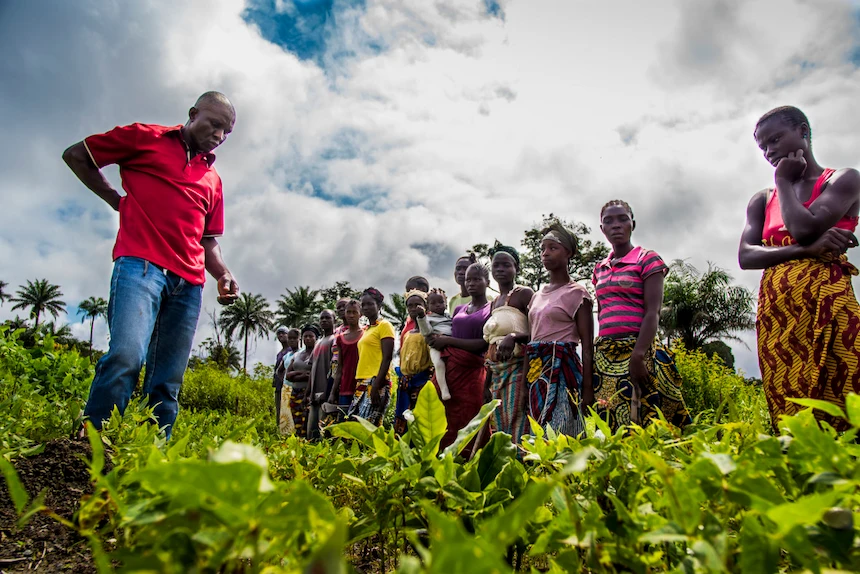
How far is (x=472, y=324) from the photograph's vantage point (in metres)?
5.12

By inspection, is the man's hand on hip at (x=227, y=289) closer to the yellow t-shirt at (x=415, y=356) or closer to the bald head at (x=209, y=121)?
the bald head at (x=209, y=121)

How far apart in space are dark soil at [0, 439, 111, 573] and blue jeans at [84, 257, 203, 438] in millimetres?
323

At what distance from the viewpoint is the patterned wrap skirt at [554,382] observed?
3629 millimetres

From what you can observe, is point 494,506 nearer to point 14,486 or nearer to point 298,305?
point 14,486

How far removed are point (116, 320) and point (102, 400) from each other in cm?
36

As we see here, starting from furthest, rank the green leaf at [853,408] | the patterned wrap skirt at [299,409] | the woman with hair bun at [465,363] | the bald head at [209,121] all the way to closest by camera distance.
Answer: the patterned wrap skirt at [299,409] → the woman with hair bun at [465,363] → the bald head at [209,121] → the green leaf at [853,408]

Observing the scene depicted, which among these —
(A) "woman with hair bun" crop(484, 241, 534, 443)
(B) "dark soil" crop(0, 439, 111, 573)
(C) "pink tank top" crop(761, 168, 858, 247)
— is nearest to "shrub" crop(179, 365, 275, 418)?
(A) "woman with hair bun" crop(484, 241, 534, 443)

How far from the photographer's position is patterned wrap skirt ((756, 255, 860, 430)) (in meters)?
2.33

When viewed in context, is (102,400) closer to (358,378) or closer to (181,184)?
(181,184)

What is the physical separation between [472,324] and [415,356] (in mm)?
806

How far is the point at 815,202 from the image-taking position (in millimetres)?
2496

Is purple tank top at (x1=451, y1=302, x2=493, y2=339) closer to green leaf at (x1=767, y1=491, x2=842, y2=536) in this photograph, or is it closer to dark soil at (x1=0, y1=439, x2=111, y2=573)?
dark soil at (x1=0, y1=439, x2=111, y2=573)

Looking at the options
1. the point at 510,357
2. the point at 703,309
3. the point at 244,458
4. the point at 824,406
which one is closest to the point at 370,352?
the point at 510,357

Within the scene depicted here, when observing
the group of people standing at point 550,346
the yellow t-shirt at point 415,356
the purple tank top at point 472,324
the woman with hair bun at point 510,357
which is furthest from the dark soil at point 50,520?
the yellow t-shirt at point 415,356
